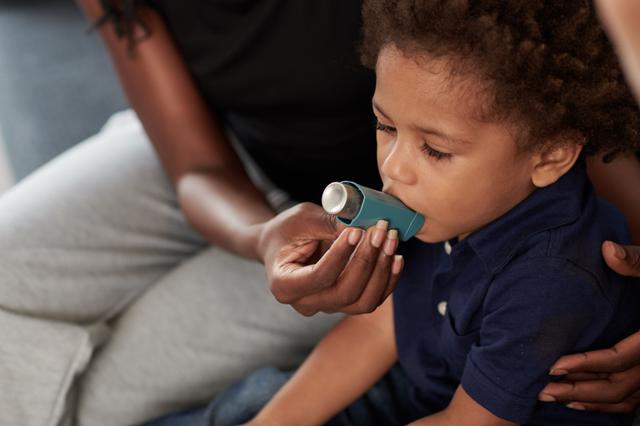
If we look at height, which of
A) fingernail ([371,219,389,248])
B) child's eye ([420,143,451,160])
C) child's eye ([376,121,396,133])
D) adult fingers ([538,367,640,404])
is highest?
child's eye ([376,121,396,133])

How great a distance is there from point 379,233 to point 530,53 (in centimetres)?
22

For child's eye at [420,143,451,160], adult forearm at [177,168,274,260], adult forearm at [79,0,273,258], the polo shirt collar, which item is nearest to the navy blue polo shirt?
the polo shirt collar

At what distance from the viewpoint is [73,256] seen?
1200mm

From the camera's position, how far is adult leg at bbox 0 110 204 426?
42.9 inches

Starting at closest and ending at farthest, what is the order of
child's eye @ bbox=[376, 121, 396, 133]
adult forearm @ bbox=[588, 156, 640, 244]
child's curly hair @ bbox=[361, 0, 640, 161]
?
child's curly hair @ bbox=[361, 0, 640, 161], child's eye @ bbox=[376, 121, 396, 133], adult forearm @ bbox=[588, 156, 640, 244]

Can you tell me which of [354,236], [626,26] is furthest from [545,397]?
[626,26]

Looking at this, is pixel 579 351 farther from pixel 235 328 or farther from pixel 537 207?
pixel 235 328

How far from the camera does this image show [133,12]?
1.25 meters

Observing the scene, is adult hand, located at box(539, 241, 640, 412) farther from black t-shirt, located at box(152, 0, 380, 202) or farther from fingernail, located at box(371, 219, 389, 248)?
black t-shirt, located at box(152, 0, 380, 202)

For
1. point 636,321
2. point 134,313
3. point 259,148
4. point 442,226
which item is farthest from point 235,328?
point 636,321

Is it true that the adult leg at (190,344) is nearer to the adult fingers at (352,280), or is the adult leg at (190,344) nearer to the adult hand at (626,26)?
the adult fingers at (352,280)

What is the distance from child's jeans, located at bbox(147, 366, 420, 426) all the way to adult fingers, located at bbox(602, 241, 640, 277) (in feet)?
1.09

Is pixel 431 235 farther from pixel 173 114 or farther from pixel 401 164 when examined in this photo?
pixel 173 114

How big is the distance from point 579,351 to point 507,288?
108mm
